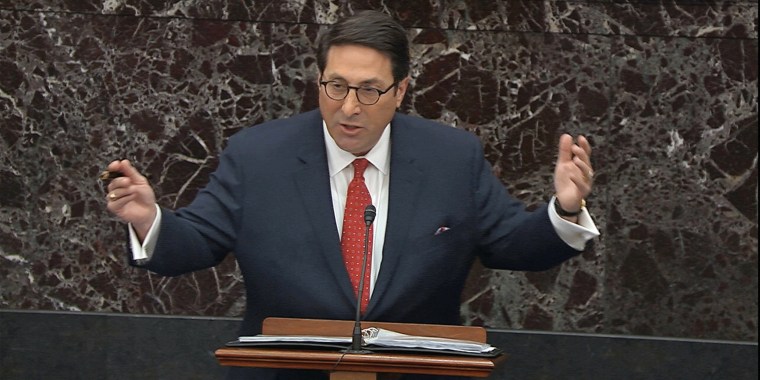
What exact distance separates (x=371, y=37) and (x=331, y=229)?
2.00 ft

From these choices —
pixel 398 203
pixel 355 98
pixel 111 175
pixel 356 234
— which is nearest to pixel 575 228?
pixel 398 203

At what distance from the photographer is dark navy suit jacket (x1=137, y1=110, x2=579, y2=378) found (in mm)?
4430

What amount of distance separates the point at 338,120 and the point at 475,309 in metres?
2.29

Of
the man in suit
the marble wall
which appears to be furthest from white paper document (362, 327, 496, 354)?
the marble wall

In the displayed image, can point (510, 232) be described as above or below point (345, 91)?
below

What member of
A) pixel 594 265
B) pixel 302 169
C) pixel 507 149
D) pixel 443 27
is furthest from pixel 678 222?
pixel 302 169

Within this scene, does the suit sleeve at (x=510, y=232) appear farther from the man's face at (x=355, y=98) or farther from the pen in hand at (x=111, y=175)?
the pen in hand at (x=111, y=175)

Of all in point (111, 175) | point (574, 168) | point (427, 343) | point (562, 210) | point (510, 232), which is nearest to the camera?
point (427, 343)

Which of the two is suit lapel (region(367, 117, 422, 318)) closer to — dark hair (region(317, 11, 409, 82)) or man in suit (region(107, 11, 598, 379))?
man in suit (region(107, 11, 598, 379))

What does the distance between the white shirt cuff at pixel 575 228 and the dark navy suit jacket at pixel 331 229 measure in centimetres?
3

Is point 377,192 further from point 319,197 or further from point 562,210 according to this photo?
point 562,210

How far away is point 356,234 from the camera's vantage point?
4504 millimetres

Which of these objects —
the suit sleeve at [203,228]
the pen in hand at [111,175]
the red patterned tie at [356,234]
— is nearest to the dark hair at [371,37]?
the red patterned tie at [356,234]

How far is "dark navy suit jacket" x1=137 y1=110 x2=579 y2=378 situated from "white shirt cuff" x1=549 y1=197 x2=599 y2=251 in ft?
0.09
